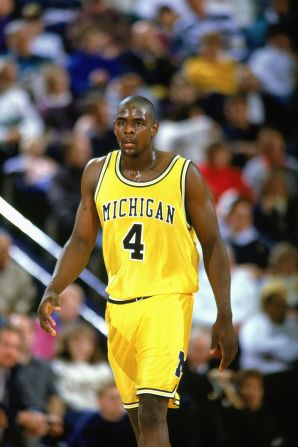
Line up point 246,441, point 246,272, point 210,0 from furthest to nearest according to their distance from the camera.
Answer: point 210,0
point 246,272
point 246,441

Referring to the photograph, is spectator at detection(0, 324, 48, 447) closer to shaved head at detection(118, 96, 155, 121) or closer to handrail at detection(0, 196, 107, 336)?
handrail at detection(0, 196, 107, 336)

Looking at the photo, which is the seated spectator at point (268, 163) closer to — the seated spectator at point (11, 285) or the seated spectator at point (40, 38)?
the seated spectator at point (40, 38)

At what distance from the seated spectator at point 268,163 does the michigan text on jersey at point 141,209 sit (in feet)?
21.3

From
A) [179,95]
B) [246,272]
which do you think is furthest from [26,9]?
[246,272]

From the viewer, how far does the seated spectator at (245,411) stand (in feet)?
29.7

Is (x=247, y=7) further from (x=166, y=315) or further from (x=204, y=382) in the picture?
(x=166, y=315)

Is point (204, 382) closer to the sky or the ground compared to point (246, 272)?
closer to the ground

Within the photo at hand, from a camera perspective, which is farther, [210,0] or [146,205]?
[210,0]

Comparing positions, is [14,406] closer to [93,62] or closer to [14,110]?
[14,110]

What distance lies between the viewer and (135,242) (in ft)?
19.6

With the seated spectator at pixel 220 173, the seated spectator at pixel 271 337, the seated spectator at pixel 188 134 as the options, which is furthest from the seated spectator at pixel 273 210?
the seated spectator at pixel 271 337

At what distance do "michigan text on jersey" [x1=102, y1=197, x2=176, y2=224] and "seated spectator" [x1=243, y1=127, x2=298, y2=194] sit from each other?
649cm

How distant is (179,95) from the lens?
12.9 meters

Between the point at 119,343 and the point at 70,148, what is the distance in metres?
5.25
